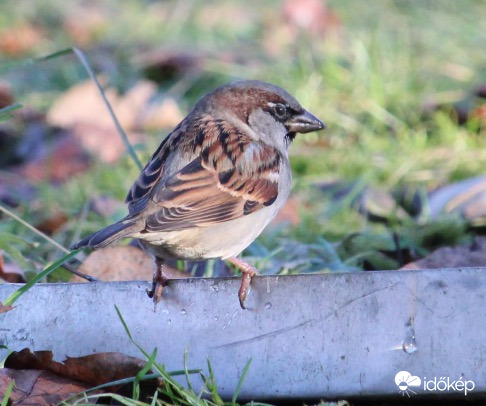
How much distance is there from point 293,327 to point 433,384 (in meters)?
0.39

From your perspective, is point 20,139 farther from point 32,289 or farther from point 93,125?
point 32,289

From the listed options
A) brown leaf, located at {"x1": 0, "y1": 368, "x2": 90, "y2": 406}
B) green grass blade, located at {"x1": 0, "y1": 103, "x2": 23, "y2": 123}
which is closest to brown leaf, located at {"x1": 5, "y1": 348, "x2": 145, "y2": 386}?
brown leaf, located at {"x1": 0, "y1": 368, "x2": 90, "y2": 406}

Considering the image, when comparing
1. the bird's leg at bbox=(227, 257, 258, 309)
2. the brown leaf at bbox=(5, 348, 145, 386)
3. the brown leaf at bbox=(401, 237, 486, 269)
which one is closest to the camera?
the brown leaf at bbox=(5, 348, 145, 386)

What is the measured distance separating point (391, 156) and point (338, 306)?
116 inches

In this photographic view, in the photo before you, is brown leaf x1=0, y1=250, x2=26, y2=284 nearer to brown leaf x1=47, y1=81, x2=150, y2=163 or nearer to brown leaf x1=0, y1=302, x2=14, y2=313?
brown leaf x1=0, y1=302, x2=14, y2=313

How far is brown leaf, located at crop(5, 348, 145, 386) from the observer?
242cm

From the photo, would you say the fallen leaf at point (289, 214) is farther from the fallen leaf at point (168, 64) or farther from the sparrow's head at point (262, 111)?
the fallen leaf at point (168, 64)

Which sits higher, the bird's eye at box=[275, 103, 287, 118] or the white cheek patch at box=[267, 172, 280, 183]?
the bird's eye at box=[275, 103, 287, 118]

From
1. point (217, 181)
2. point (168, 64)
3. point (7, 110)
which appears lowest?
point (168, 64)

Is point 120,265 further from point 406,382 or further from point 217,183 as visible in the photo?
point 406,382

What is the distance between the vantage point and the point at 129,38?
25.7ft

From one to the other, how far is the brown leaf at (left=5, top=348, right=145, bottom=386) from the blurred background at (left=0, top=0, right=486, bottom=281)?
75 centimetres

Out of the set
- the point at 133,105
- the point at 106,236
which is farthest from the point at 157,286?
the point at 133,105

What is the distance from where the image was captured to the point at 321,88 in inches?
248
